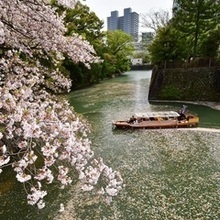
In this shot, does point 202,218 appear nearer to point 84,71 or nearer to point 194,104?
point 194,104

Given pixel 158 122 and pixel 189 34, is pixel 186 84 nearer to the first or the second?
pixel 189 34

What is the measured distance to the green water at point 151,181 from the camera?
7.49m

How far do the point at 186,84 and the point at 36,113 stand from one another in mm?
19945

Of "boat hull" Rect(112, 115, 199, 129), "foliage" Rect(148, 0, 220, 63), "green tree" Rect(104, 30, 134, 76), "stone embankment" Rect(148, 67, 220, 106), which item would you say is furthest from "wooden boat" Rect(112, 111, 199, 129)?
"green tree" Rect(104, 30, 134, 76)

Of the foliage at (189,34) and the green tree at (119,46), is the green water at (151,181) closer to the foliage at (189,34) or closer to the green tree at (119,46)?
the foliage at (189,34)

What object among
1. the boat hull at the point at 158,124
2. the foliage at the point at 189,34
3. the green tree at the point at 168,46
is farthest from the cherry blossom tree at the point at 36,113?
the green tree at the point at 168,46

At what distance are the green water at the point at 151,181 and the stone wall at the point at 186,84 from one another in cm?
643

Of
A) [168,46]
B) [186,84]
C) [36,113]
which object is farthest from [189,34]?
[36,113]

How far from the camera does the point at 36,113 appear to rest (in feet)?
15.1

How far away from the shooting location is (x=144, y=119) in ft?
51.5

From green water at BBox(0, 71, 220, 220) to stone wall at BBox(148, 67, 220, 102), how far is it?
21.1 feet

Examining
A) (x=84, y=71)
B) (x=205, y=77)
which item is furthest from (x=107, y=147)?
(x=84, y=71)

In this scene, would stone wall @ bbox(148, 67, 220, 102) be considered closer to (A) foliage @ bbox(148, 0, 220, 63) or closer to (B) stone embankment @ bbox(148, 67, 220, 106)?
(B) stone embankment @ bbox(148, 67, 220, 106)

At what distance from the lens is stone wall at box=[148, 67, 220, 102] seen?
73.0 ft
